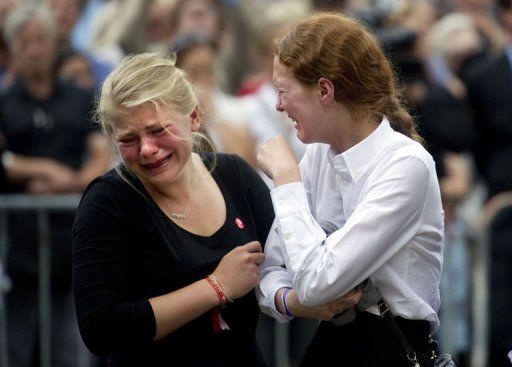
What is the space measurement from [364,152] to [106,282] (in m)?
0.84

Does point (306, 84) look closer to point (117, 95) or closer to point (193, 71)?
point (117, 95)

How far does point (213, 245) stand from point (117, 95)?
56 centimetres

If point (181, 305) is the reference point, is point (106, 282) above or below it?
above

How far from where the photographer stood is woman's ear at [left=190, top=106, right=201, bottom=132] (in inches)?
148

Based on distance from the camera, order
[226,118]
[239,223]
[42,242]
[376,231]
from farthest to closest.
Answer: [226,118], [42,242], [239,223], [376,231]

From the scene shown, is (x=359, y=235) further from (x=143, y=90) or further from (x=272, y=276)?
(x=143, y=90)

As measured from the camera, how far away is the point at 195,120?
12.4ft

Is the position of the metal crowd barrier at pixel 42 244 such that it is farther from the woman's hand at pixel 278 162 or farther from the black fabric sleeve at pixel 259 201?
the woman's hand at pixel 278 162

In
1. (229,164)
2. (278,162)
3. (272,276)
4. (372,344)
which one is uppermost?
(278,162)

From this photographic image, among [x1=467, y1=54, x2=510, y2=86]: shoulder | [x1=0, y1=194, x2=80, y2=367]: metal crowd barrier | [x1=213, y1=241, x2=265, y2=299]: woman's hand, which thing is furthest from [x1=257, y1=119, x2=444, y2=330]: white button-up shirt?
[x1=467, y1=54, x2=510, y2=86]: shoulder

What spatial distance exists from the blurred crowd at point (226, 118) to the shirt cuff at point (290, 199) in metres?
2.89

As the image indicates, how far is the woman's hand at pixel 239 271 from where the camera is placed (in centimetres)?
364

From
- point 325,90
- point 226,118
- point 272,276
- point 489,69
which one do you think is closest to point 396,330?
point 272,276

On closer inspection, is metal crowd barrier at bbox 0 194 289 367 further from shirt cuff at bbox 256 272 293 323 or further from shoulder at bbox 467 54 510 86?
shirt cuff at bbox 256 272 293 323
